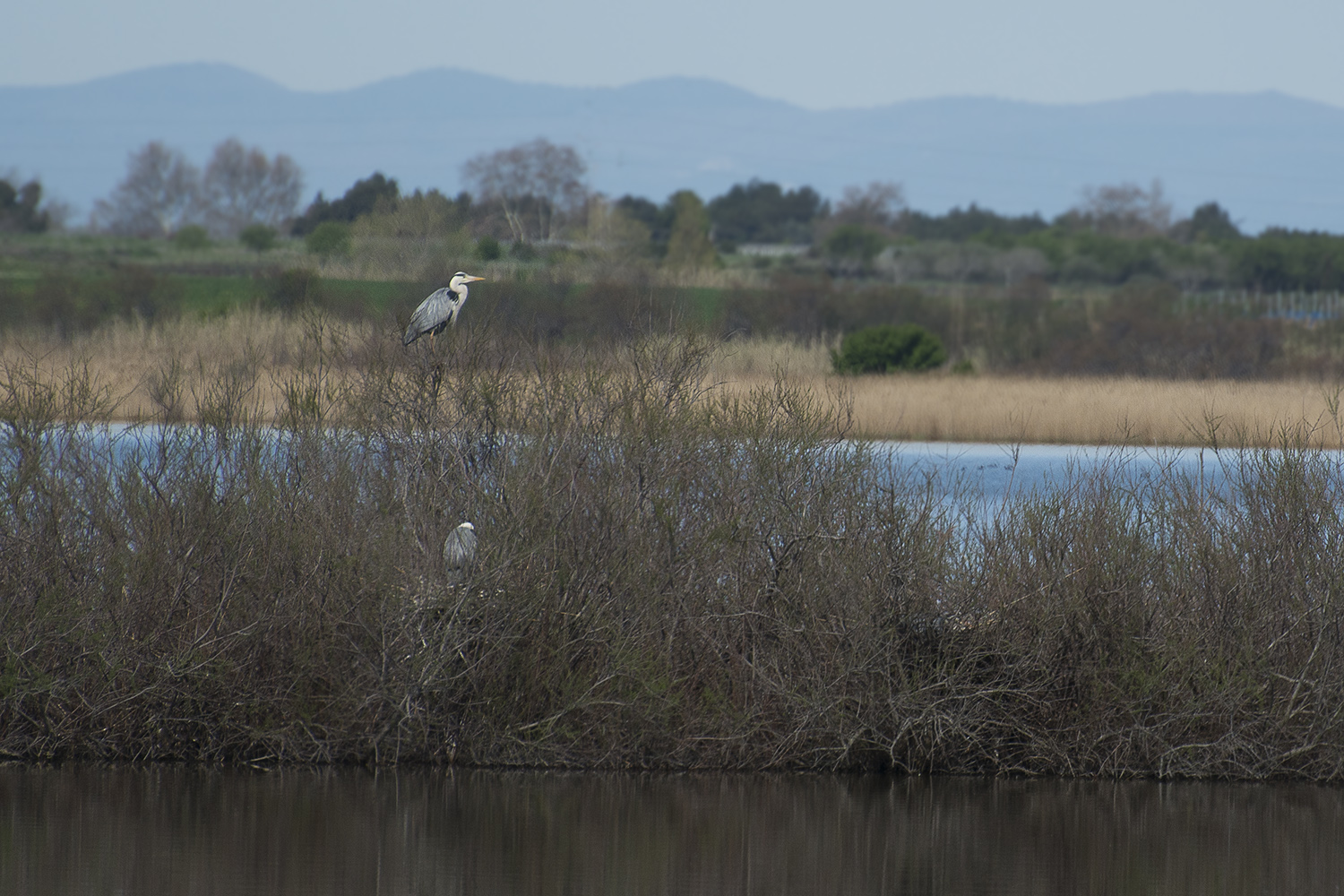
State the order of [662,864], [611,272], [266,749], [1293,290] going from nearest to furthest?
1. [662,864]
2. [266,749]
3. [611,272]
4. [1293,290]

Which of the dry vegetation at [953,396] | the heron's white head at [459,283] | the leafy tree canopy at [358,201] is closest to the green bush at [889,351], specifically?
the dry vegetation at [953,396]

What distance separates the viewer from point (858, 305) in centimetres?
3819

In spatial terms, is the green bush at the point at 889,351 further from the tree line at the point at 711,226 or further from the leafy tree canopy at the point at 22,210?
the leafy tree canopy at the point at 22,210

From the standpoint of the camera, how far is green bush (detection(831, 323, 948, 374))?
29.3 m

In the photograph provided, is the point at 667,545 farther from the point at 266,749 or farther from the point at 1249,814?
the point at 1249,814

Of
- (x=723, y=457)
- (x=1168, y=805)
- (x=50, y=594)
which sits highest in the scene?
(x=723, y=457)

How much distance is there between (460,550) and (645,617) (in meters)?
1.10

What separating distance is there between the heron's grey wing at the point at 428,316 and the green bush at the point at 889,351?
18.7 m

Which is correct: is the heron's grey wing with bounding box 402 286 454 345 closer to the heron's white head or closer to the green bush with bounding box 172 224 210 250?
the heron's white head

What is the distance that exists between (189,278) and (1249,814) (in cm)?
2484

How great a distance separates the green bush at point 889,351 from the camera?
29.3 meters

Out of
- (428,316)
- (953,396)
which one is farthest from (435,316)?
(953,396)

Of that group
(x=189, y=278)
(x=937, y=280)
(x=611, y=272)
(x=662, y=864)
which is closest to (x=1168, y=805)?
(x=662, y=864)

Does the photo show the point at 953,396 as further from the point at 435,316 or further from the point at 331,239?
the point at 435,316
